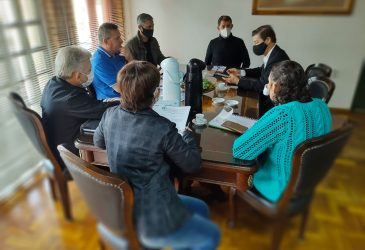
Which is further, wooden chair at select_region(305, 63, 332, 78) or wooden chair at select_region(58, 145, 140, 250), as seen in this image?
wooden chair at select_region(305, 63, 332, 78)

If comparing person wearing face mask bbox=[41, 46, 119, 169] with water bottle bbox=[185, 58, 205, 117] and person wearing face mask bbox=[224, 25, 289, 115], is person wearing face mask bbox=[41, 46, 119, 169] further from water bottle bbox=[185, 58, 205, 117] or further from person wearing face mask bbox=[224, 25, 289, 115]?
person wearing face mask bbox=[224, 25, 289, 115]

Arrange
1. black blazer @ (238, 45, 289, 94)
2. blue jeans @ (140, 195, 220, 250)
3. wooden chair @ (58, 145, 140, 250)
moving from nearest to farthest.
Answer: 1. wooden chair @ (58, 145, 140, 250)
2. blue jeans @ (140, 195, 220, 250)
3. black blazer @ (238, 45, 289, 94)

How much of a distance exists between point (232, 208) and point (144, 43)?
1.51 meters

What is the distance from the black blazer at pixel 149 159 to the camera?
733 mm

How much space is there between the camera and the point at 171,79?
119 centimetres

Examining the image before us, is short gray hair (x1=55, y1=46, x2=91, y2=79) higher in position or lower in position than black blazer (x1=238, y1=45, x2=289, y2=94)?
higher

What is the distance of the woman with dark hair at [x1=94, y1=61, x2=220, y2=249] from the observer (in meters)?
0.73

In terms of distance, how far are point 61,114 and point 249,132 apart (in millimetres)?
743

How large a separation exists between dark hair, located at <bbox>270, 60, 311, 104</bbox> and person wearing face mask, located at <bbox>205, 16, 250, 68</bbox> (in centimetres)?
121

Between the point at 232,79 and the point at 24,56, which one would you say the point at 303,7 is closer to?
the point at 232,79

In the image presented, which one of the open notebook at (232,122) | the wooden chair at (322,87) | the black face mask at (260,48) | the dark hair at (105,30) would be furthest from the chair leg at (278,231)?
the dark hair at (105,30)

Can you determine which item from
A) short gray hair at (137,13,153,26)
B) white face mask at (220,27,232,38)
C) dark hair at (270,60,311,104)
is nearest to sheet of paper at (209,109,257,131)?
dark hair at (270,60,311,104)

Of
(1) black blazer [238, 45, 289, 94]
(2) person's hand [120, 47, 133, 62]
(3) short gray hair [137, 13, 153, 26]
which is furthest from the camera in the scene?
(3) short gray hair [137, 13, 153, 26]

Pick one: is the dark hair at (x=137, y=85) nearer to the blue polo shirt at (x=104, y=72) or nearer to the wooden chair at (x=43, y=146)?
the wooden chair at (x=43, y=146)
